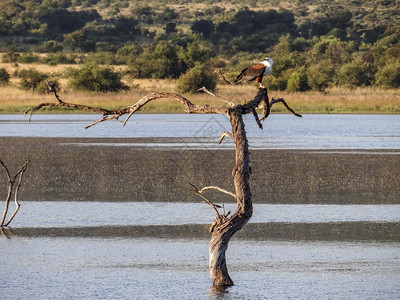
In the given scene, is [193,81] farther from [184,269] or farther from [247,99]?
[184,269]

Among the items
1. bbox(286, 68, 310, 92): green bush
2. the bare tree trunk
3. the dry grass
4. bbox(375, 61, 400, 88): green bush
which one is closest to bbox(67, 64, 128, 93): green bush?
the dry grass

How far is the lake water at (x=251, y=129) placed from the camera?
94.9 feet

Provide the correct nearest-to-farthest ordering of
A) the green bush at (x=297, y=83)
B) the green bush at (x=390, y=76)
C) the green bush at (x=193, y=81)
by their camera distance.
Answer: the green bush at (x=193, y=81) → the green bush at (x=297, y=83) → the green bush at (x=390, y=76)

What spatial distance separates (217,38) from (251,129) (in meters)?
76.9

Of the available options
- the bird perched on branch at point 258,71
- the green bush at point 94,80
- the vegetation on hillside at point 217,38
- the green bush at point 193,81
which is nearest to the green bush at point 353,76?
the vegetation on hillside at point 217,38

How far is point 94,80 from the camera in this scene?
53.5m

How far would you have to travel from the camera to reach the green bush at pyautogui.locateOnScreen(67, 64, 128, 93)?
174 ft

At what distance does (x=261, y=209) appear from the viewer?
1549 centimetres

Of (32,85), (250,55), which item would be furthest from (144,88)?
(250,55)

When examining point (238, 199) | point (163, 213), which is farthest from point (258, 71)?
point (163, 213)

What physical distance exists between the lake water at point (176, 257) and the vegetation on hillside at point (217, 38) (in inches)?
1496

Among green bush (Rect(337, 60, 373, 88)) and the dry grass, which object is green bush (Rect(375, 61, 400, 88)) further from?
the dry grass

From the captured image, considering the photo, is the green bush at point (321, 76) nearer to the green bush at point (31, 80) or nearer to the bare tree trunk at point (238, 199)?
the green bush at point (31, 80)

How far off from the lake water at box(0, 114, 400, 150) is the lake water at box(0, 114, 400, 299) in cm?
1057
